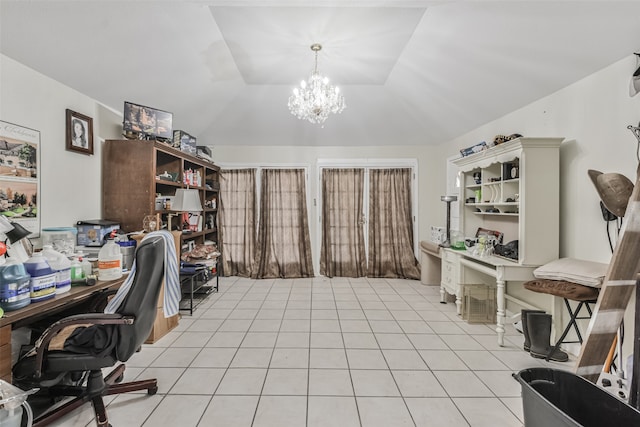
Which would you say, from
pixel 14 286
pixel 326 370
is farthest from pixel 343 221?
pixel 14 286

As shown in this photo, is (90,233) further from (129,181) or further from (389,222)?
(389,222)

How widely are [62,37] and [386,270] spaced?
4953 mm

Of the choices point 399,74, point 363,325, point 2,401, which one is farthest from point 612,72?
point 2,401

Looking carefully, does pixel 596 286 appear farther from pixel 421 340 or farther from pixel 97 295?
pixel 97 295

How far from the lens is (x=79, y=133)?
106 inches

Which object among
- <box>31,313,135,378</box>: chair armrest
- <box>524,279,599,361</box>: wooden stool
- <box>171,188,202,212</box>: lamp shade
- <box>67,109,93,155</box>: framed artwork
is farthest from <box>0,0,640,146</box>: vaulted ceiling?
<box>31,313,135,378</box>: chair armrest

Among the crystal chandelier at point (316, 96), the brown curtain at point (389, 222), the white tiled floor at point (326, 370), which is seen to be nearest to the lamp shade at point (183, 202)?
the white tiled floor at point (326, 370)

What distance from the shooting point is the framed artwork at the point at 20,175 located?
6.83 feet

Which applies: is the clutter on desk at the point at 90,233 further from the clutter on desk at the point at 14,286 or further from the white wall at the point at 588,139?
the white wall at the point at 588,139

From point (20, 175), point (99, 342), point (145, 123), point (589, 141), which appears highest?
point (145, 123)

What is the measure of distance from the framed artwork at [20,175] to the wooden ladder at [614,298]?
3.95 metres

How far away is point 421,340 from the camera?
276 centimetres

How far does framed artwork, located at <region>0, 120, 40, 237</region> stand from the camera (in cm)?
208

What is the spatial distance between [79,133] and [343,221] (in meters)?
3.79
